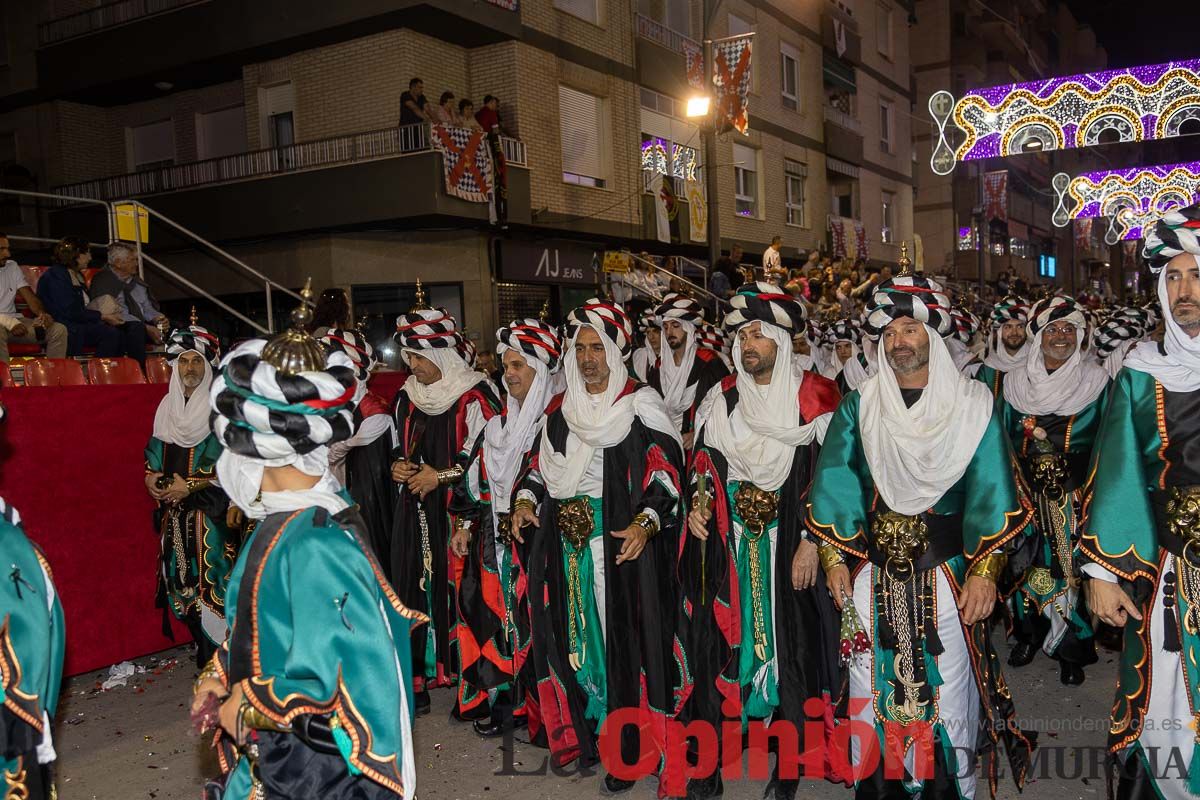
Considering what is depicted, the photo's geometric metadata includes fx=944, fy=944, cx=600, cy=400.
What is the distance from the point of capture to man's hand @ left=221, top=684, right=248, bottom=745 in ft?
8.11

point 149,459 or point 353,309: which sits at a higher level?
point 353,309

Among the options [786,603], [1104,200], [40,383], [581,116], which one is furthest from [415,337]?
[1104,200]

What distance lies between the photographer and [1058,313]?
255 inches

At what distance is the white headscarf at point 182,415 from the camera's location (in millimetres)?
6215

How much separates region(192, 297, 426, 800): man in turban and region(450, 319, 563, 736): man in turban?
2.76 m

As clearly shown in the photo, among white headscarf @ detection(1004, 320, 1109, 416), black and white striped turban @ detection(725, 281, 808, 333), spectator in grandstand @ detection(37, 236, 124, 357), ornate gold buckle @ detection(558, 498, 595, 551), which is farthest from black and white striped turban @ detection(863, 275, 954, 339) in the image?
spectator in grandstand @ detection(37, 236, 124, 357)

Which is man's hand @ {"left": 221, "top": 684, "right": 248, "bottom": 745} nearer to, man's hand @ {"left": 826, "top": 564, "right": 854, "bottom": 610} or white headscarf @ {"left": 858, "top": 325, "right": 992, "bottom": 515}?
man's hand @ {"left": 826, "top": 564, "right": 854, "bottom": 610}

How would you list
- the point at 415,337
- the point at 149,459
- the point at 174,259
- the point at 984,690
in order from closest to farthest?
the point at 984,690
the point at 415,337
the point at 149,459
the point at 174,259

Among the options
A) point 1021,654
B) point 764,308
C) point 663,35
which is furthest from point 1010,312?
point 663,35

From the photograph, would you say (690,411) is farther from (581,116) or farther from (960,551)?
(581,116)

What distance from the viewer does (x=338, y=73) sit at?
1645 centimetres

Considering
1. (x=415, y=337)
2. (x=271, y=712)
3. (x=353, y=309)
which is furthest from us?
(x=353, y=309)

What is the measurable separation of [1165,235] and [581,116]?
1614cm

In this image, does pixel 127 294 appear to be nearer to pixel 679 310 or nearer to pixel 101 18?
pixel 679 310
